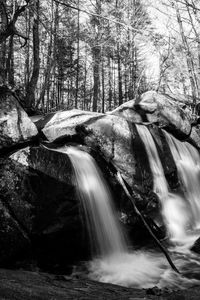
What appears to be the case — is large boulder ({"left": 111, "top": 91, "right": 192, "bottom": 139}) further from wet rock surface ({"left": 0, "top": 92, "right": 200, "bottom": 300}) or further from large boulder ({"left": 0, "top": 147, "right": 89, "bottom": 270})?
large boulder ({"left": 0, "top": 147, "right": 89, "bottom": 270})

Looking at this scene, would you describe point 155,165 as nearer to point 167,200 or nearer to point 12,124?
point 167,200

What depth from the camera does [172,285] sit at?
498 centimetres

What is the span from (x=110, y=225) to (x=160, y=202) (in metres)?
2.22

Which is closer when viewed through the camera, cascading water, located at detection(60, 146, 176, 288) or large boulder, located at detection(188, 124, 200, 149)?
cascading water, located at detection(60, 146, 176, 288)

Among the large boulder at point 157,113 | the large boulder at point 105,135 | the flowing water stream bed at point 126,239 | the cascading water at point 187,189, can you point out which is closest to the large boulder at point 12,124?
the flowing water stream bed at point 126,239

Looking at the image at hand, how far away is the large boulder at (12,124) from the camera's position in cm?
590

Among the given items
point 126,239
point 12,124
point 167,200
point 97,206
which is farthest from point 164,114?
point 12,124

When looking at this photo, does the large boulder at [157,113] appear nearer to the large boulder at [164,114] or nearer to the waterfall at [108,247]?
the large boulder at [164,114]

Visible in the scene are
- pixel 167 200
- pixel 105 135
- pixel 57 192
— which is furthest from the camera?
pixel 167 200

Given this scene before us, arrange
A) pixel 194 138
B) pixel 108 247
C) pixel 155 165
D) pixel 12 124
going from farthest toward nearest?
pixel 194 138
pixel 155 165
pixel 108 247
pixel 12 124

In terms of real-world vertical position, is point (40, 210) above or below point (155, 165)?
below

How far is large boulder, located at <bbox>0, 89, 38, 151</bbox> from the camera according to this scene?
5.90 metres

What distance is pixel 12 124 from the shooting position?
6.09 metres

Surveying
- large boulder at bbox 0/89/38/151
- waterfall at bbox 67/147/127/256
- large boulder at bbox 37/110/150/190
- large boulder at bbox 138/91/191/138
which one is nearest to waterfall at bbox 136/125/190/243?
large boulder at bbox 37/110/150/190
